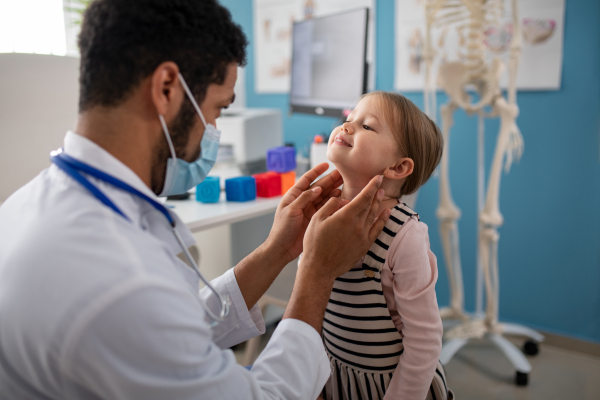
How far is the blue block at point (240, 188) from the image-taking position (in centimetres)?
154

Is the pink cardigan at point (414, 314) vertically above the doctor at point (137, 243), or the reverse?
the doctor at point (137, 243)

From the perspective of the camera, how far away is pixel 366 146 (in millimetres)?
984

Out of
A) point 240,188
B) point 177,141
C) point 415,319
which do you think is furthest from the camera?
point 240,188

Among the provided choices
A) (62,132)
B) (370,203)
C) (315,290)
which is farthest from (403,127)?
(62,132)

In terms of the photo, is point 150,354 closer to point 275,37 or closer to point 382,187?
point 382,187

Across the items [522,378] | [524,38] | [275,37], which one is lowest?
[522,378]

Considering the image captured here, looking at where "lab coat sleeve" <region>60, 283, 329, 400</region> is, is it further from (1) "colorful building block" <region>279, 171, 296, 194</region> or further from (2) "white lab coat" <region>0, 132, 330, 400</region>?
(1) "colorful building block" <region>279, 171, 296, 194</region>

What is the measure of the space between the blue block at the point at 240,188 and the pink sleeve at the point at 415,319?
730 mm


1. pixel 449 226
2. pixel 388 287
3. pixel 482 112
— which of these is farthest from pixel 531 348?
pixel 388 287

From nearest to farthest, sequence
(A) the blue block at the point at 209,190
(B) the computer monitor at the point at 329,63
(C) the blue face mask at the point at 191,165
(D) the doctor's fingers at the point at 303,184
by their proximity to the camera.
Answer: (C) the blue face mask at the point at 191,165 < (D) the doctor's fingers at the point at 303,184 < (A) the blue block at the point at 209,190 < (B) the computer monitor at the point at 329,63

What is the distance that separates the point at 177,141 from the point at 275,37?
2431 millimetres

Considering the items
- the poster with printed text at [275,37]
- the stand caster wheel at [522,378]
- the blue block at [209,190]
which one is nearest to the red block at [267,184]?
the blue block at [209,190]

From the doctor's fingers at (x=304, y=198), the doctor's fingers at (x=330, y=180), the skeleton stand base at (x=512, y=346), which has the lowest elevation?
the skeleton stand base at (x=512, y=346)

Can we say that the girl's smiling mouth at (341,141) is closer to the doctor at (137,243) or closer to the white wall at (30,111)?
the doctor at (137,243)
